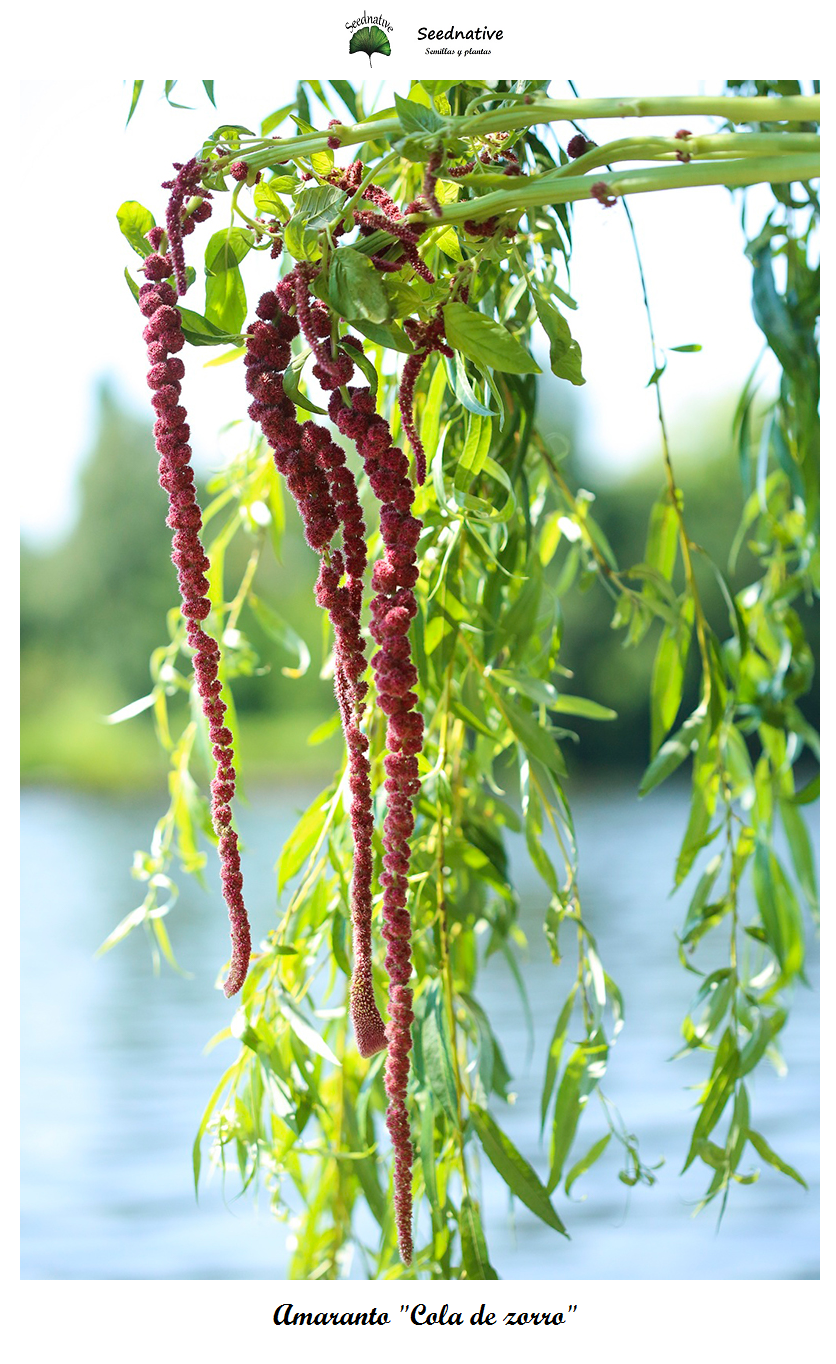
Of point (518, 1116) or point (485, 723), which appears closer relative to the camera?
point (485, 723)

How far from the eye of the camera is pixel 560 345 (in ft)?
1.48

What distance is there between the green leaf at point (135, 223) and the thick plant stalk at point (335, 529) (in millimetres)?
71

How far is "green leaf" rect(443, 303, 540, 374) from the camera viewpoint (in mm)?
415

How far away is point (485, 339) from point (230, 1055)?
2.40 meters

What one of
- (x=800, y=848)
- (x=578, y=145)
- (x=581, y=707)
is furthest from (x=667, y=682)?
(x=578, y=145)

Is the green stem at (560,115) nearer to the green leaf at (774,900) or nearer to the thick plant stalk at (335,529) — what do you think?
the thick plant stalk at (335,529)

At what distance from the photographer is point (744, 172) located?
0.39 metres

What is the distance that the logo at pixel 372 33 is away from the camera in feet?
1.67

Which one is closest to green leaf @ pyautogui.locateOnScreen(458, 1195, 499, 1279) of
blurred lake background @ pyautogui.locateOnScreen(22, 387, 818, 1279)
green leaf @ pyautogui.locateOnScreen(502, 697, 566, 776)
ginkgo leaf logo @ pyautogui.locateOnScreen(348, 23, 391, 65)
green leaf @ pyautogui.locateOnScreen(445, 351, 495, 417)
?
blurred lake background @ pyautogui.locateOnScreen(22, 387, 818, 1279)

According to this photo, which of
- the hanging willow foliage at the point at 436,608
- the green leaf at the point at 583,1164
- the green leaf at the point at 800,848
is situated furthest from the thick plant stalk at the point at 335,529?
the green leaf at the point at 800,848
